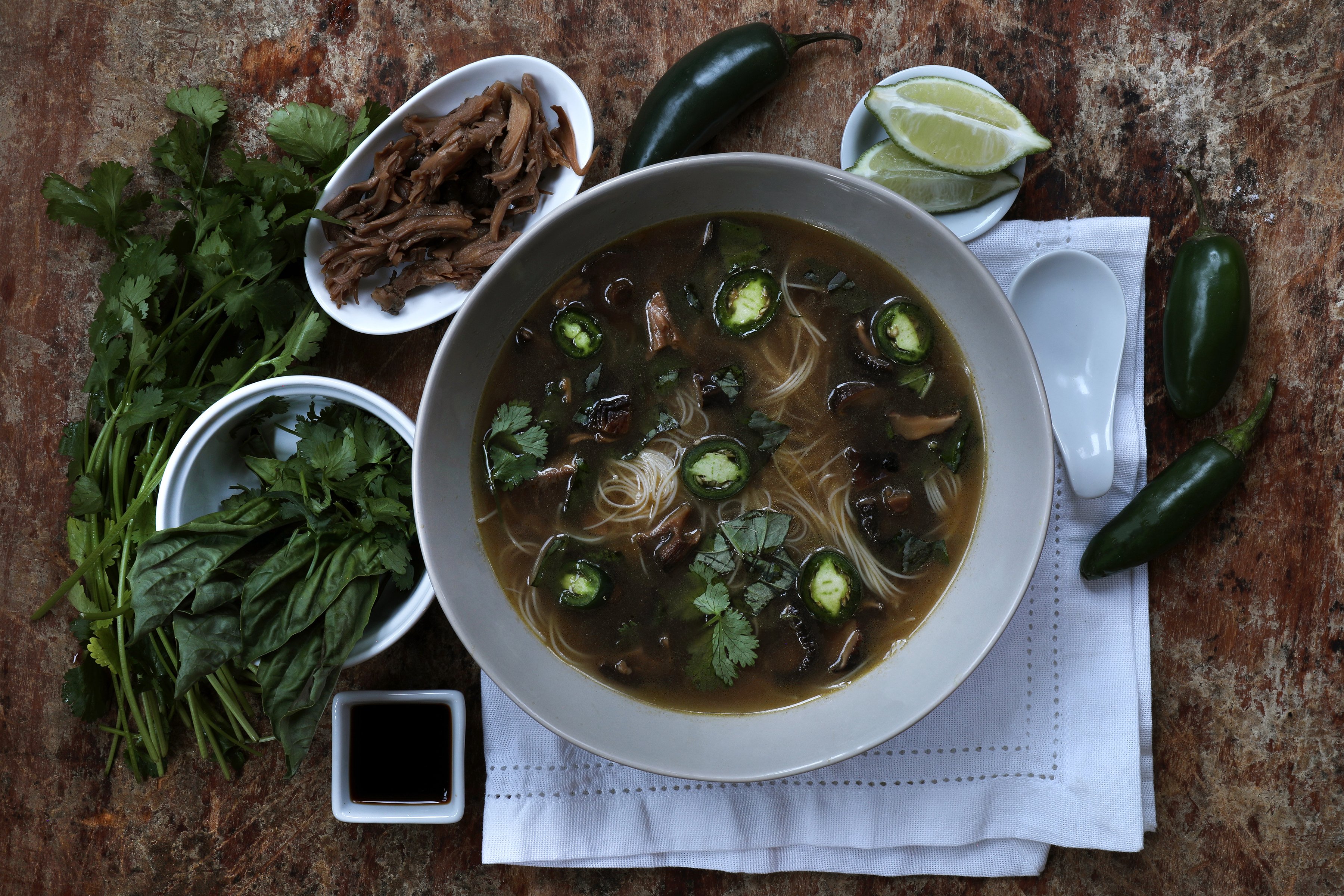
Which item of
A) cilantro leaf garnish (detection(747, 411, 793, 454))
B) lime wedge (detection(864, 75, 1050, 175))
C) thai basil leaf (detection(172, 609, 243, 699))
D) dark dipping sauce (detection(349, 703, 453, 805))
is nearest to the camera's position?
thai basil leaf (detection(172, 609, 243, 699))

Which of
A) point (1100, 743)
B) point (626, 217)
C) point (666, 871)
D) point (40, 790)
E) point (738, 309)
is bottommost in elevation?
point (666, 871)

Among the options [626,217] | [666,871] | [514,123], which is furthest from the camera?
[666,871]

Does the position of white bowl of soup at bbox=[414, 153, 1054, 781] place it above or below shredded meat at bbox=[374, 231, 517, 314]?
below

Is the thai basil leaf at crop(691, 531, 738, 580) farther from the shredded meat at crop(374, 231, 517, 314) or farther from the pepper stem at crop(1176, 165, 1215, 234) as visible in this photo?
the pepper stem at crop(1176, 165, 1215, 234)

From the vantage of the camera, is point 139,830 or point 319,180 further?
point 139,830

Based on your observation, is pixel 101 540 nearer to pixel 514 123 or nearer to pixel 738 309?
pixel 514 123

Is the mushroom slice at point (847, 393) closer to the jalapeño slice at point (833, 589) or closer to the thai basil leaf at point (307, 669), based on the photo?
the jalapeño slice at point (833, 589)

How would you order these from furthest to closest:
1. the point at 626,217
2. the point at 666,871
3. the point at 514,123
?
1. the point at 666,871
2. the point at 514,123
3. the point at 626,217

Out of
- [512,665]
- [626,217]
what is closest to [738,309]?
[626,217]

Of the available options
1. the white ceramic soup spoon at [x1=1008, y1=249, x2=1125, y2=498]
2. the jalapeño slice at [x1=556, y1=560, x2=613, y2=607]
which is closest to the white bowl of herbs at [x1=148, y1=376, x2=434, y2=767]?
the jalapeño slice at [x1=556, y1=560, x2=613, y2=607]

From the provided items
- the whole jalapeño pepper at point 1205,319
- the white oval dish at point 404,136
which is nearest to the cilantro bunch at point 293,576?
the white oval dish at point 404,136
